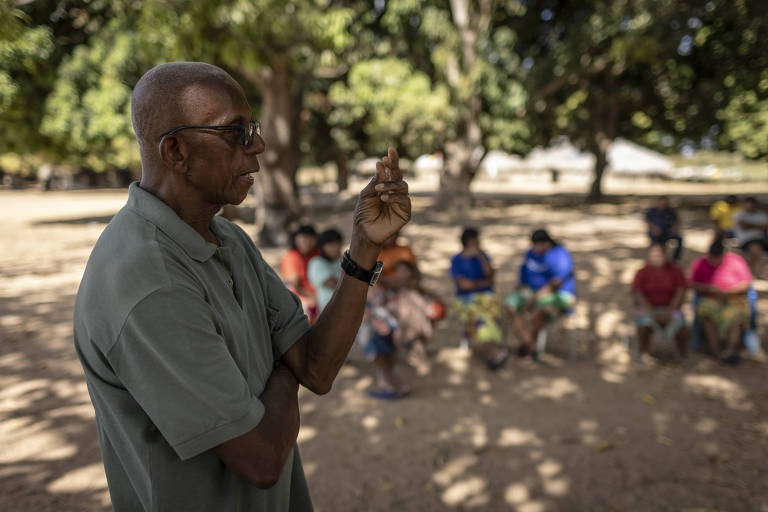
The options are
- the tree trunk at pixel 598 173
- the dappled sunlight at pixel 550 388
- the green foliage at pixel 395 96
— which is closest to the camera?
the dappled sunlight at pixel 550 388

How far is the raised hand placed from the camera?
137cm

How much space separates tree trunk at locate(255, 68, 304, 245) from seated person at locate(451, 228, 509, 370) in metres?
6.54

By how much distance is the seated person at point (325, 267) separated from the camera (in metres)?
5.02

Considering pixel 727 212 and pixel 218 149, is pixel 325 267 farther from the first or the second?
pixel 727 212

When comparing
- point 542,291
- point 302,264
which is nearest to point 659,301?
point 542,291

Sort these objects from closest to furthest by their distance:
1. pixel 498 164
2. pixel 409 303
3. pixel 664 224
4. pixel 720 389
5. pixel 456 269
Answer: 1. pixel 720 389
2. pixel 409 303
3. pixel 456 269
4. pixel 664 224
5. pixel 498 164

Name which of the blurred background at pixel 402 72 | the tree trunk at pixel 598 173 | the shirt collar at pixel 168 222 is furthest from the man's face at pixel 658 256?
the tree trunk at pixel 598 173

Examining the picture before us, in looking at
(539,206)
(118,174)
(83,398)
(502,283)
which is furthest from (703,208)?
(118,174)

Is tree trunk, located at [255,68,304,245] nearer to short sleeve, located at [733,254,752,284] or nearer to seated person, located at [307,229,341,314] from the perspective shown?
seated person, located at [307,229,341,314]

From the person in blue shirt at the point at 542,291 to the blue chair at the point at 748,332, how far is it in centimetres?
138

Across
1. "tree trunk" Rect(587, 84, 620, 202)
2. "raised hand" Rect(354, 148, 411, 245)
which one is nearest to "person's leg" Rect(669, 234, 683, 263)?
"raised hand" Rect(354, 148, 411, 245)

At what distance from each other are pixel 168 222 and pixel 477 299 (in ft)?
15.2

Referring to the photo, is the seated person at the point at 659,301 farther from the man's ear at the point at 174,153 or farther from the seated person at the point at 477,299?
the man's ear at the point at 174,153

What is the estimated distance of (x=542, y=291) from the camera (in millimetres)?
5480
